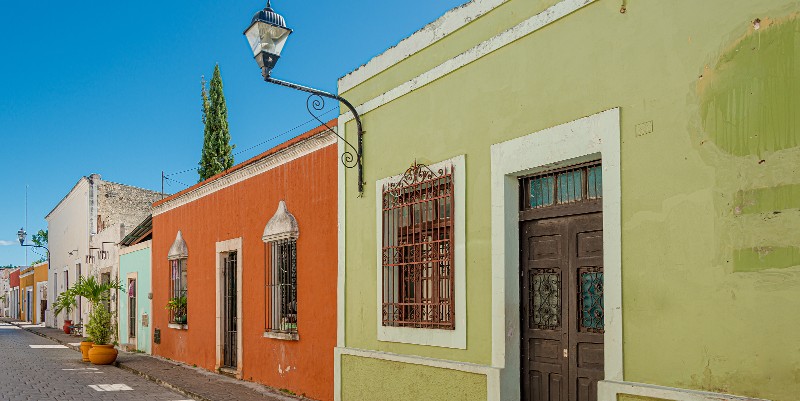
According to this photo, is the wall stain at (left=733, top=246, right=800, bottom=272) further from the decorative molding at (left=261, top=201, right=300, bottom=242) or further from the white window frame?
the decorative molding at (left=261, top=201, right=300, bottom=242)

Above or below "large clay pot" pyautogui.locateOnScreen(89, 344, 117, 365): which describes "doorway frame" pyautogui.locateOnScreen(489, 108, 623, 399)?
above

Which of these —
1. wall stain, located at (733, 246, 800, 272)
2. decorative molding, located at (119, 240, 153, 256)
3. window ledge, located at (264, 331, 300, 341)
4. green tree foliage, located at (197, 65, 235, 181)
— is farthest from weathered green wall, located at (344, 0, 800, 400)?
green tree foliage, located at (197, 65, 235, 181)

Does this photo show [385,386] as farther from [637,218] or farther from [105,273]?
[105,273]

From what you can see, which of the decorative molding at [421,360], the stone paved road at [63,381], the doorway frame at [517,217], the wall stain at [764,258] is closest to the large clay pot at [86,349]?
the stone paved road at [63,381]

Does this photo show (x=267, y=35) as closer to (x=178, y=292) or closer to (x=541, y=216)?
(x=541, y=216)

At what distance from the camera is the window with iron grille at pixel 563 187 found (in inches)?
212

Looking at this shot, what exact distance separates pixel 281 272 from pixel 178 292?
5.76 metres

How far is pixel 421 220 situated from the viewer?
7016 mm

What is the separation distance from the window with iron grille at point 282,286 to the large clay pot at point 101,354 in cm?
641

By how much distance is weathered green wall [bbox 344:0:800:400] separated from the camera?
13.0ft

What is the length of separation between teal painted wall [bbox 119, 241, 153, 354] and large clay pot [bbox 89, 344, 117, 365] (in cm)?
158

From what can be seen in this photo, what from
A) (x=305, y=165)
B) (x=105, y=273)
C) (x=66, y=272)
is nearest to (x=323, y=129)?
(x=305, y=165)

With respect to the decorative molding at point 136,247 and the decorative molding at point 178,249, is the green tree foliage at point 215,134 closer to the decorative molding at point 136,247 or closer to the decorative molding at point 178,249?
the decorative molding at point 136,247

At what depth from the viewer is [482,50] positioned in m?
6.29
